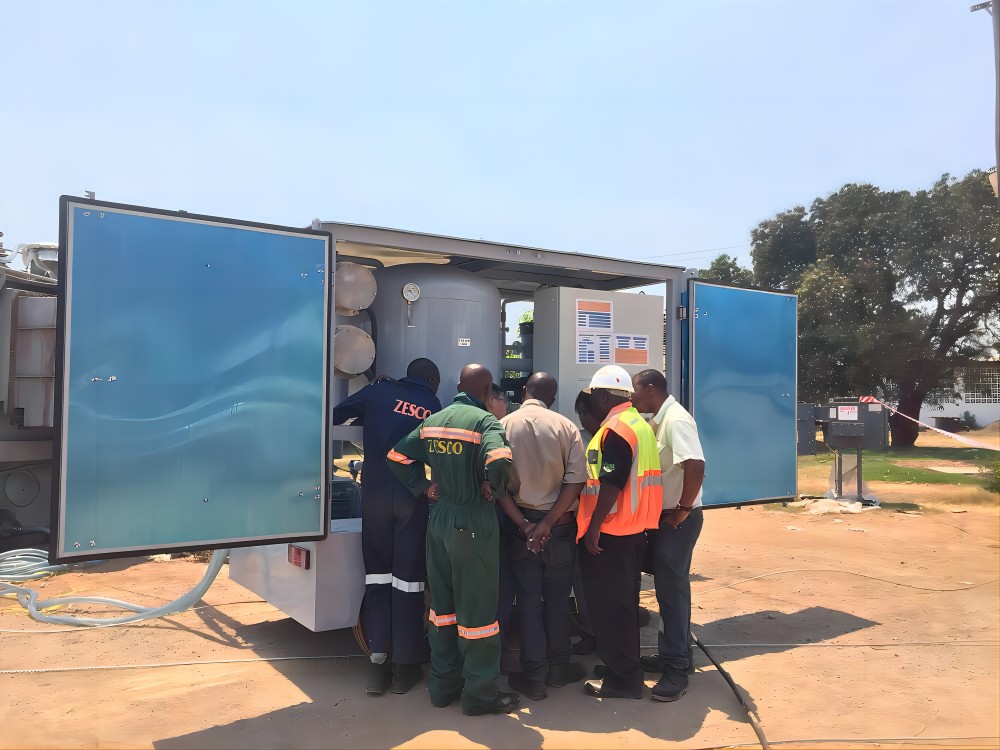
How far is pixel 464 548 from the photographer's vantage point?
4086mm

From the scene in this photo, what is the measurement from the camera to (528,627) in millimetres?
4523

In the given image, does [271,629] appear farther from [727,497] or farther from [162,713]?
[727,497]

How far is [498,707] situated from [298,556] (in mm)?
1544

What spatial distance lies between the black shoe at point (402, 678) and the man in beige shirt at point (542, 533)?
593mm

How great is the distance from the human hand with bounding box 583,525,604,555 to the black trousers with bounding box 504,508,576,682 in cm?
22

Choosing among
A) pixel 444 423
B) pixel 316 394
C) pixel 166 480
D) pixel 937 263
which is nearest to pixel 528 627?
pixel 444 423

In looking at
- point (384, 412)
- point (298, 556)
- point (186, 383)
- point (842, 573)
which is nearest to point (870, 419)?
point (842, 573)

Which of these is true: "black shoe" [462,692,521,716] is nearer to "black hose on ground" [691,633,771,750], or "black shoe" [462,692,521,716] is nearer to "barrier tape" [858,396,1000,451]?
"black hose on ground" [691,633,771,750]

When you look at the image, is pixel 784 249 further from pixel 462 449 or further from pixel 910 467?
pixel 462 449

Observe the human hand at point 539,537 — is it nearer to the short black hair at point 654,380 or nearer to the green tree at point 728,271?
the short black hair at point 654,380

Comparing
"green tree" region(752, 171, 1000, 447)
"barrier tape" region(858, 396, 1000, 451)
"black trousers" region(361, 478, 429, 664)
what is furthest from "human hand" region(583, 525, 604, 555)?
"green tree" region(752, 171, 1000, 447)

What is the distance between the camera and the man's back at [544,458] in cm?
445

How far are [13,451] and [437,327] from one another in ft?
18.5

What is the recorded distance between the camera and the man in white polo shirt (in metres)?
4.56
